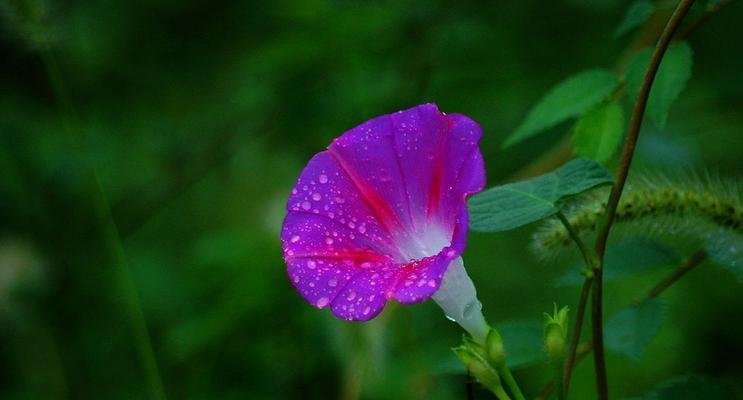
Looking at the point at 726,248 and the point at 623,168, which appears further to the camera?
the point at 726,248

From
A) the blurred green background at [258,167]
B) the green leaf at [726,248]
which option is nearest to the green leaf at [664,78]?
the green leaf at [726,248]

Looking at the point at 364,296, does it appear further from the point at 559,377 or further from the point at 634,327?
the point at 634,327

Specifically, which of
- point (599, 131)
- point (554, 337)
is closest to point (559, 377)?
point (554, 337)

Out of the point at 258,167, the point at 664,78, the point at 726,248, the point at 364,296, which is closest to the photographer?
the point at 364,296

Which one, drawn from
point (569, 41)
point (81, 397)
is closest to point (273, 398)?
point (81, 397)

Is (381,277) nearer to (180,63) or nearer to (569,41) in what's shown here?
(569,41)

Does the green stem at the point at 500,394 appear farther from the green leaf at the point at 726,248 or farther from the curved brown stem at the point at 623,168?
the green leaf at the point at 726,248

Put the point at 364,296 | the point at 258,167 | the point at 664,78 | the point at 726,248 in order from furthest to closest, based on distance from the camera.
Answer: the point at 258,167 → the point at 664,78 → the point at 726,248 → the point at 364,296
